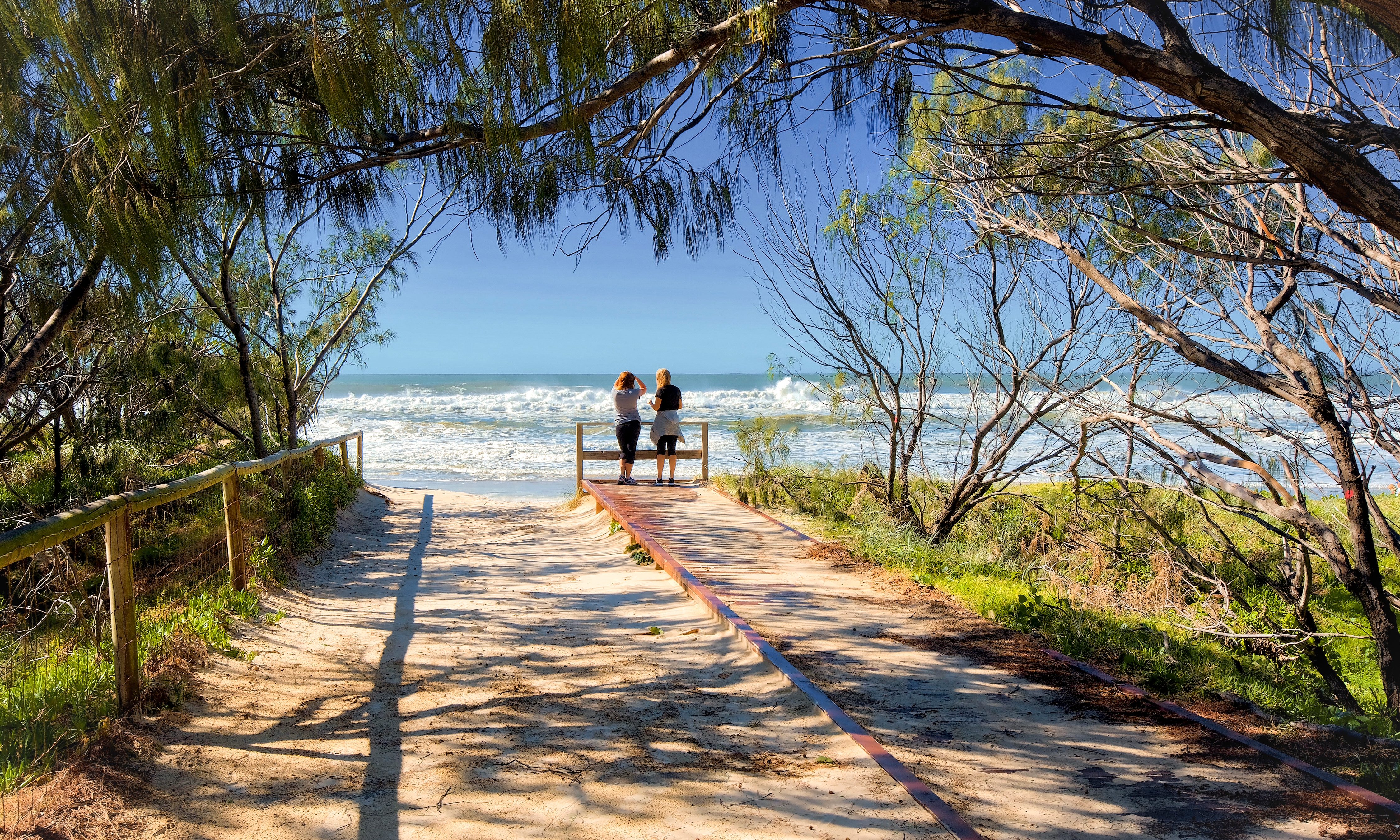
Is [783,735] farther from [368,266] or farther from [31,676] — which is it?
[368,266]

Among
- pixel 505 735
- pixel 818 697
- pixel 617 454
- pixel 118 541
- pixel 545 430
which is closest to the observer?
pixel 118 541

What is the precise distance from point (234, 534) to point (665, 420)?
280 inches

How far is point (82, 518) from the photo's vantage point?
11.5 ft

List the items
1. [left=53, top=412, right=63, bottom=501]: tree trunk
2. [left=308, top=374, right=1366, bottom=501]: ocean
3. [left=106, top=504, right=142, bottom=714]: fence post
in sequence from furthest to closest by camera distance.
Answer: [left=308, top=374, right=1366, bottom=501]: ocean < [left=53, top=412, right=63, bottom=501]: tree trunk < [left=106, top=504, right=142, bottom=714]: fence post

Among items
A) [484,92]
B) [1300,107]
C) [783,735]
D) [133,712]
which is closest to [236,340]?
[133,712]

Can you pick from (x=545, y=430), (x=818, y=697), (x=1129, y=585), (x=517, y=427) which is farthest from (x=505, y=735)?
(x=517, y=427)

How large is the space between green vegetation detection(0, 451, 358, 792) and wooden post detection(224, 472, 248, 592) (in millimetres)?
81

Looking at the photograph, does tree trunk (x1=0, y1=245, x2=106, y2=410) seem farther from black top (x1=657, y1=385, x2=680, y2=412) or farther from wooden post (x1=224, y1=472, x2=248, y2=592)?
black top (x1=657, y1=385, x2=680, y2=412)

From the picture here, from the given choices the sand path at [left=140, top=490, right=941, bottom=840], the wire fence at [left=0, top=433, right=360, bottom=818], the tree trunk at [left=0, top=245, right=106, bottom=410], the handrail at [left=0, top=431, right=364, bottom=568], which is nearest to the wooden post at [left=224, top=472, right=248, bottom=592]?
the wire fence at [left=0, top=433, right=360, bottom=818]

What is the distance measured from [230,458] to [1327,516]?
12.8m

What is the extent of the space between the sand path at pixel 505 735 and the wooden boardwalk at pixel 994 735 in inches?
8.5

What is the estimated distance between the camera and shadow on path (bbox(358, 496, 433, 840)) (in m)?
3.14

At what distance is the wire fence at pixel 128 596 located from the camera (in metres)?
3.51

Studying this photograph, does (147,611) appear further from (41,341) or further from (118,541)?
(118,541)
